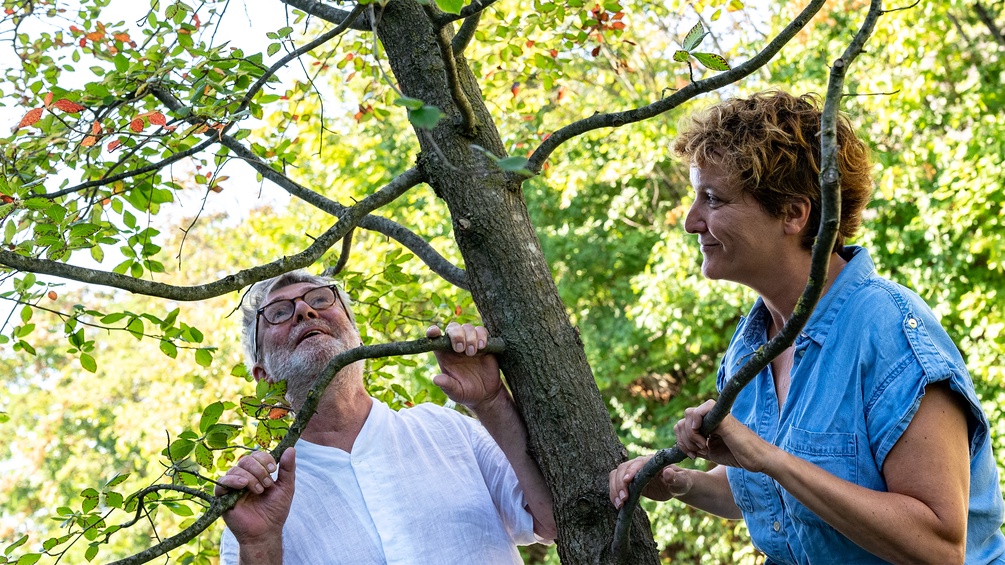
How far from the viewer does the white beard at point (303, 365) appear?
8.79 ft

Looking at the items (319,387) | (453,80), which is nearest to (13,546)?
(319,387)

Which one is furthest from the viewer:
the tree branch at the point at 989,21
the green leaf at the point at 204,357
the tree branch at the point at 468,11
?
the tree branch at the point at 989,21

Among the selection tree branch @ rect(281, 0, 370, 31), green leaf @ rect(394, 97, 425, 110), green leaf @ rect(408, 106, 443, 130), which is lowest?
green leaf @ rect(408, 106, 443, 130)

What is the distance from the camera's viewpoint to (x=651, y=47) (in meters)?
9.78

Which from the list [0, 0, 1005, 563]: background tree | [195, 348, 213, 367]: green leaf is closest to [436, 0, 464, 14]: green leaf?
[0, 0, 1005, 563]: background tree

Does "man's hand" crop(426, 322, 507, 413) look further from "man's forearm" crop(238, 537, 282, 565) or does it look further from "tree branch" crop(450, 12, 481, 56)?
"tree branch" crop(450, 12, 481, 56)

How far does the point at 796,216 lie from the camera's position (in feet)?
6.17

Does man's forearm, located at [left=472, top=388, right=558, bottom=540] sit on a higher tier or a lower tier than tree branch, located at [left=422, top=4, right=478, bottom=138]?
lower

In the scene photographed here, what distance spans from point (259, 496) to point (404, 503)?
55 cm

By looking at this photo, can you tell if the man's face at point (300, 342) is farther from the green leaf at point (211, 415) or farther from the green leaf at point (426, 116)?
the green leaf at point (426, 116)

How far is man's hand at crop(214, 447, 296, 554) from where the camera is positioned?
1968 millimetres

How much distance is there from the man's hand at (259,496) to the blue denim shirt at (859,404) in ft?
3.48

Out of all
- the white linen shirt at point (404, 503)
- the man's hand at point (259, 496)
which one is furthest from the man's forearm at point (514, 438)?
the man's hand at point (259, 496)

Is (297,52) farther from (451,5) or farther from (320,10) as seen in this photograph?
(451,5)
